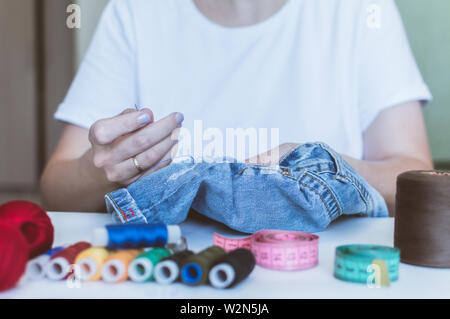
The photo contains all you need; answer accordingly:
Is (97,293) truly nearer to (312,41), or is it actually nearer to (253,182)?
(253,182)

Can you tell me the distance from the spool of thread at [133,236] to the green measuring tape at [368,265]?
13 cm

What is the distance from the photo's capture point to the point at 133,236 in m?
0.35

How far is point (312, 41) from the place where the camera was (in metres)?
0.92

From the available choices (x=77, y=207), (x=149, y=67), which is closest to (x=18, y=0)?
(x=149, y=67)

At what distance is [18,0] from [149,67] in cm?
199

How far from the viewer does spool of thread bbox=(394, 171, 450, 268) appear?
36cm

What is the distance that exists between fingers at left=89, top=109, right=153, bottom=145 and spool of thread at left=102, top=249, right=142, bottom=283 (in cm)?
20

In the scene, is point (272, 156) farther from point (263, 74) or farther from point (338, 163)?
point (263, 74)

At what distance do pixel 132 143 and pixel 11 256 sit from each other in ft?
0.81

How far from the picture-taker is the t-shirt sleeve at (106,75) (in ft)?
2.77

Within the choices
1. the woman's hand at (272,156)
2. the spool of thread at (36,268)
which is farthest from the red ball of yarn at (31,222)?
the woman's hand at (272,156)

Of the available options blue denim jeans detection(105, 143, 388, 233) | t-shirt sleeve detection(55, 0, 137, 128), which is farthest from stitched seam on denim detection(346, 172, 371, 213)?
t-shirt sleeve detection(55, 0, 137, 128)

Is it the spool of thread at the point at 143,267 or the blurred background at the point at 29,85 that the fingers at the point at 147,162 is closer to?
the spool of thread at the point at 143,267

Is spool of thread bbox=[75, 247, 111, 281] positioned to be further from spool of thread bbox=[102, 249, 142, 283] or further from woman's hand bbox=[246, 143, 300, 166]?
woman's hand bbox=[246, 143, 300, 166]
